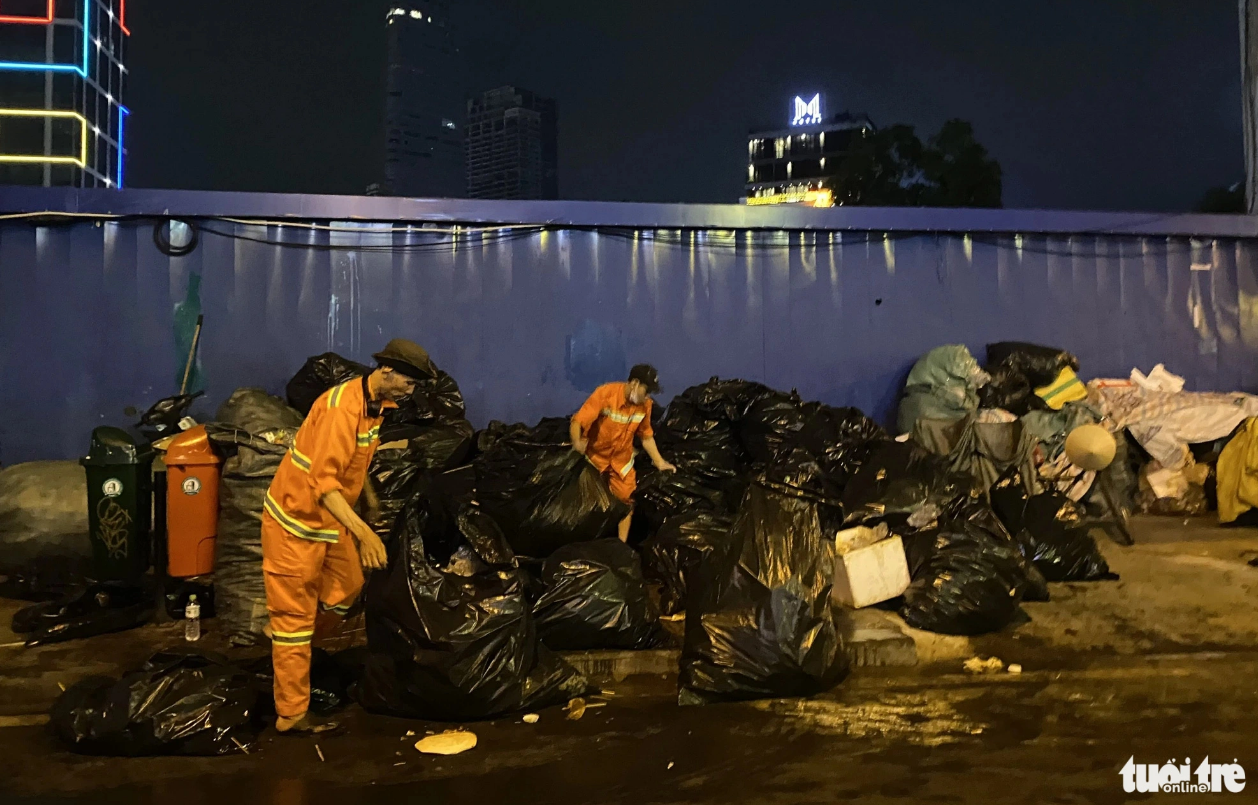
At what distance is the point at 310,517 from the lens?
9.89 feet

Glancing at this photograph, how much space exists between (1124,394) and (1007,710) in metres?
4.97

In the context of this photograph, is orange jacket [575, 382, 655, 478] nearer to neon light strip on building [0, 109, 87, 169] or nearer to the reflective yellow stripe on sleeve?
the reflective yellow stripe on sleeve

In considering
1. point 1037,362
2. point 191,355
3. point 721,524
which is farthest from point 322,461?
point 1037,362

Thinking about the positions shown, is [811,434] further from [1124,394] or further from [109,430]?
[109,430]

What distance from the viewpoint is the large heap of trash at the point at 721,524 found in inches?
123

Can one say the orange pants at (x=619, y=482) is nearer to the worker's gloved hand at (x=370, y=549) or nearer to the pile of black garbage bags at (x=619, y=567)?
the pile of black garbage bags at (x=619, y=567)

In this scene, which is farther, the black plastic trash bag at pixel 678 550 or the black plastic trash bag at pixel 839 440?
the black plastic trash bag at pixel 839 440

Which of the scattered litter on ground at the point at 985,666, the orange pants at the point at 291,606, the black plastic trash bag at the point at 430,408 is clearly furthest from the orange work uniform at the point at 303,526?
the scattered litter on ground at the point at 985,666

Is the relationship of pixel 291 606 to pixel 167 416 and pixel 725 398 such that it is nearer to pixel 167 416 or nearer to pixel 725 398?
pixel 167 416

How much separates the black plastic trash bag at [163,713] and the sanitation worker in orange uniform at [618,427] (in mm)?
2196

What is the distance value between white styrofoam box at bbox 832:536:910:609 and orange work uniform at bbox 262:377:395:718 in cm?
250

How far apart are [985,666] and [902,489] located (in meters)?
1.28

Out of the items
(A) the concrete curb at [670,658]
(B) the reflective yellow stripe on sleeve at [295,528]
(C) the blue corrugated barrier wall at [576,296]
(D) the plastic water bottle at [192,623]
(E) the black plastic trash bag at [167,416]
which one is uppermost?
(C) the blue corrugated barrier wall at [576,296]

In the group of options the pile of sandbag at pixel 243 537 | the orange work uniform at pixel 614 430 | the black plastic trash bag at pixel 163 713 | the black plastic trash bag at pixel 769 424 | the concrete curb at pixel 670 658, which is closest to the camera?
the black plastic trash bag at pixel 163 713
